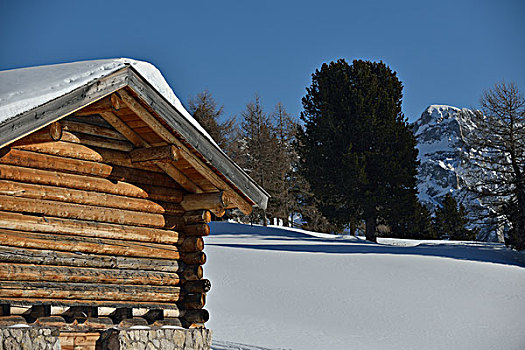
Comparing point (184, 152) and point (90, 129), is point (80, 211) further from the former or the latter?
point (184, 152)

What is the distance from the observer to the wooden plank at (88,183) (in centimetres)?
660

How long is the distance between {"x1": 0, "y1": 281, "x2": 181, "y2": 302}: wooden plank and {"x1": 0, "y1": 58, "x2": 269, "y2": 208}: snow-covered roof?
5.23 ft

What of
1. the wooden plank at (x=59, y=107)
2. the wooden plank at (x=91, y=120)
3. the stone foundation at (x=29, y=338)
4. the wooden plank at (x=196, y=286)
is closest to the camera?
the wooden plank at (x=59, y=107)

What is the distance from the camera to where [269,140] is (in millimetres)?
41125

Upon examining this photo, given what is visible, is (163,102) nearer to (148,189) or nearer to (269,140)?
(148,189)

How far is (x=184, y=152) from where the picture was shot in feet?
24.9

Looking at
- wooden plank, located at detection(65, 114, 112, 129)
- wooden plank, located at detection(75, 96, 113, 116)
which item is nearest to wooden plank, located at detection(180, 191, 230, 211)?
wooden plank, located at detection(65, 114, 112, 129)

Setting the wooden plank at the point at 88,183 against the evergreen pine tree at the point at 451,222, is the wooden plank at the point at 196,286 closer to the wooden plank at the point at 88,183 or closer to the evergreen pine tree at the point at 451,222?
the wooden plank at the point at 88,183

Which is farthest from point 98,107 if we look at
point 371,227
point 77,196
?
point 371,227

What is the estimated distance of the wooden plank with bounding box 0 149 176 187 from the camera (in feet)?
21.6

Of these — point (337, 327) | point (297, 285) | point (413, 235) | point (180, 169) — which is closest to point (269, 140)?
point (413, 235)

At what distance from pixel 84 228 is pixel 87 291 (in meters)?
0.70

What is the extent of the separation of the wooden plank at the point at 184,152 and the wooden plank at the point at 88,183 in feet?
1.84

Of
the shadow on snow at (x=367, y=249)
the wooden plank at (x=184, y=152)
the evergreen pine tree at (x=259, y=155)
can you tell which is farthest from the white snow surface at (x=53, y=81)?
the evergreen pine tree at (x=259, y=155)
